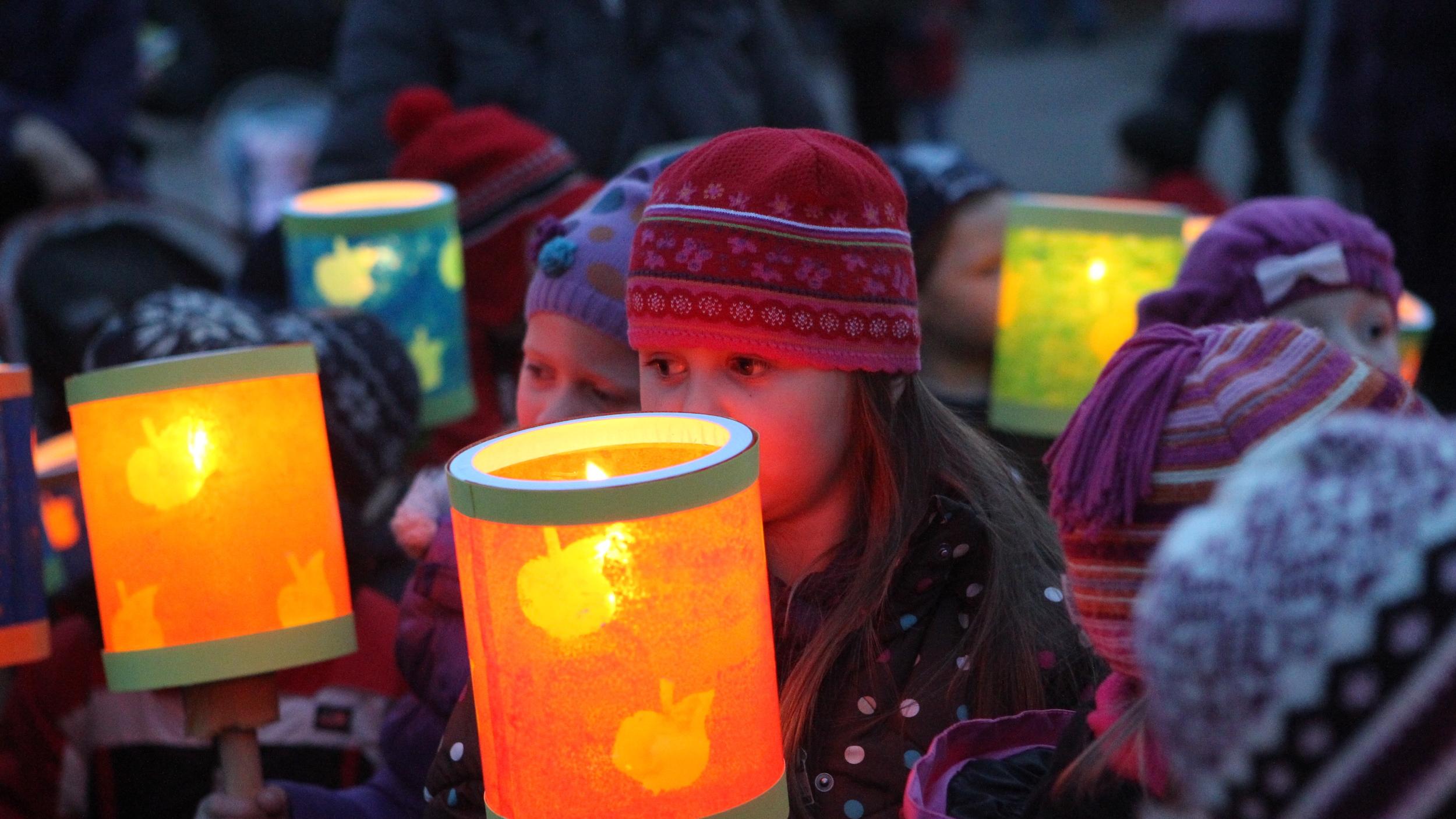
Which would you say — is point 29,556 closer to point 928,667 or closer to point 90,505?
point 90,505

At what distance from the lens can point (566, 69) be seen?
403 centimetres

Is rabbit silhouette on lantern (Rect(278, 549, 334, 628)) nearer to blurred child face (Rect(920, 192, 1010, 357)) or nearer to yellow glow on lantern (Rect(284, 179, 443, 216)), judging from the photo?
yellow glow on lantern (Rect(284, 179, 443, 216))

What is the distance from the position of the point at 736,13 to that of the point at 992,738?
2954 millimetres

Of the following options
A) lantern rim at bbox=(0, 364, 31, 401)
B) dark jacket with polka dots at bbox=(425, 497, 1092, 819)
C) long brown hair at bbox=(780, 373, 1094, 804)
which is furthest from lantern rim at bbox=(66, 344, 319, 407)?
long brown hair at bbox=(780, 373, 1094, 804)

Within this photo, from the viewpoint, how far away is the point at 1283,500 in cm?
90

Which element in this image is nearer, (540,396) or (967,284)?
(540,396)

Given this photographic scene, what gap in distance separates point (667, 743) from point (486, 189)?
2348 millimetres

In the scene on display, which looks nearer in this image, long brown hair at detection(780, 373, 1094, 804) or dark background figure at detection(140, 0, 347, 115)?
long brown hair at detection(780, 373, 1094, 804)

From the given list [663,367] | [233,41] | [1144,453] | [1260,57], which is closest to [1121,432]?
[1144,453]

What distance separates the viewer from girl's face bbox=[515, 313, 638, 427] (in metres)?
2.16

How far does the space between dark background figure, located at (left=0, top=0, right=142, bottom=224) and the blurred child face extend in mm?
2713

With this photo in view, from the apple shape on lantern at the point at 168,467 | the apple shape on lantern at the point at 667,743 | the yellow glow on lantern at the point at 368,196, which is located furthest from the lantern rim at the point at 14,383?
the yellow glow on lantern at the point at 368,196

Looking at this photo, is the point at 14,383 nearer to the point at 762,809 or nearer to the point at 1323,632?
the point at 762,809

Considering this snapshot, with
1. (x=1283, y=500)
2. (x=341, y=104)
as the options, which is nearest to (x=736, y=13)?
Result: (x=341, y=104)
